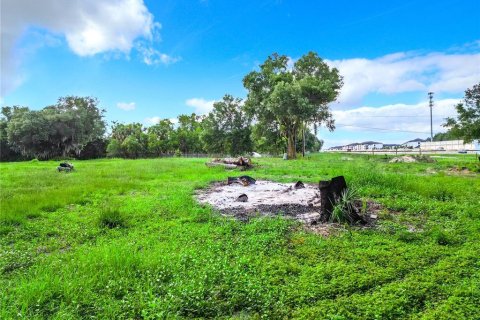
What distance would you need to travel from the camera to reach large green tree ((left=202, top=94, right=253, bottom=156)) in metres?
52.0

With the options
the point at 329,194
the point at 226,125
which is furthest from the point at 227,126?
the point at 329,194

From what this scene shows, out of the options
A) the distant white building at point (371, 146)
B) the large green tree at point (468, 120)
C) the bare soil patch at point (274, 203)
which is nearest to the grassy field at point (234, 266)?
the bare soil patch at point (274, 203)

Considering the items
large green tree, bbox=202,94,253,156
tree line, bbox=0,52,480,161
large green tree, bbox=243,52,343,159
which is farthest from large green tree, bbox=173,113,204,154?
large green tree, bbox=243,52,343,159

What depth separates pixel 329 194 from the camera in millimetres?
6949

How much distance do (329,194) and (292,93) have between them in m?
25.7

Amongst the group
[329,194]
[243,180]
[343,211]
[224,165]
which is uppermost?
[224,165]

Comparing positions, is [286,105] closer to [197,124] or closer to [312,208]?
[312,208]

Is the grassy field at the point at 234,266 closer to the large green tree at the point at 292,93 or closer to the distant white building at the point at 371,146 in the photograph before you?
the large green tree at the point at 292,93

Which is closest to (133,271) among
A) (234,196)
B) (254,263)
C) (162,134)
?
(254,263)

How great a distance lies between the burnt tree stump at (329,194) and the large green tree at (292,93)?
987 inches

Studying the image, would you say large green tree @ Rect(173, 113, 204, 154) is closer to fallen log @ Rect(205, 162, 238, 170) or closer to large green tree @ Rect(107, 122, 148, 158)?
large green tree @ Rect(107, 122, 148, 158)

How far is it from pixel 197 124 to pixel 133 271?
229ft

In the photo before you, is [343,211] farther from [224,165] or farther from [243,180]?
[224,165]

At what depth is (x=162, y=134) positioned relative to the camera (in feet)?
223
